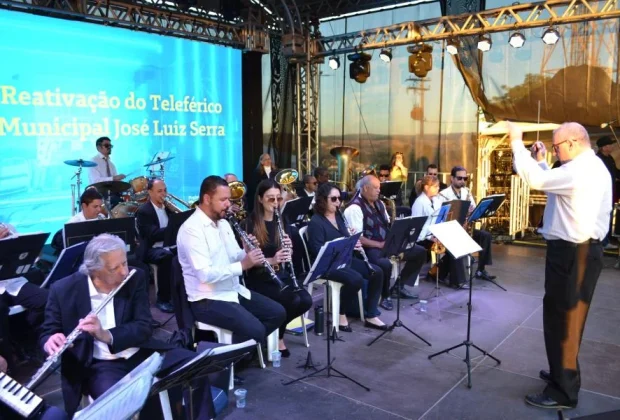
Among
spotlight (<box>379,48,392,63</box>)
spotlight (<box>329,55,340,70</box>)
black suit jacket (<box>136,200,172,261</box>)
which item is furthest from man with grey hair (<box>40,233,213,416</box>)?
spotlight (<box>329,55,340,70</box>)

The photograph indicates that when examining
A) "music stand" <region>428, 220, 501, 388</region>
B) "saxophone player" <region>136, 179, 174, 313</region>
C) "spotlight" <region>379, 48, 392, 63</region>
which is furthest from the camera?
"spotlight" <region>379, 48, 392, 63</region>

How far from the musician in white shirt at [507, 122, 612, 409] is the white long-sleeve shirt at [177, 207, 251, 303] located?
2.04 metres

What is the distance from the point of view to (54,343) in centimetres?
249

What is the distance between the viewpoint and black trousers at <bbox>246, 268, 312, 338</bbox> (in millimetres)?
4270

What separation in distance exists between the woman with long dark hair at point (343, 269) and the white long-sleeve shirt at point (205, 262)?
3.96 ft

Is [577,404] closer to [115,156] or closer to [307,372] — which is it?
[307,372]

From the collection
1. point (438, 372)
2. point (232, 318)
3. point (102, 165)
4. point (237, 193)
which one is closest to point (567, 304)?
point (438, 372)

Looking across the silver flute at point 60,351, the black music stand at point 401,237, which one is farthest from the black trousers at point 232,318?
the black music stand at point 401,237

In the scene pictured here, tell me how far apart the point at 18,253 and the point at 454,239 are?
10.5 feet

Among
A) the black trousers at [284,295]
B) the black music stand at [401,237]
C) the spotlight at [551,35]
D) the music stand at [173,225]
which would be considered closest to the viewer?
the black trousers at [284,295]

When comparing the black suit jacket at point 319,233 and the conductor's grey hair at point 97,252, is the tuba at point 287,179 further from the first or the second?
the conductor's grey hair at point 97,252

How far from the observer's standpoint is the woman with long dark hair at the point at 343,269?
4.87 m

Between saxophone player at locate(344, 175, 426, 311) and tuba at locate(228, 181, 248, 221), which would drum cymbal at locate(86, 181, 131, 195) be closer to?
tuba at locate(228, 181, 248, 221)

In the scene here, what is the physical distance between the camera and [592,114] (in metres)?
8.70
